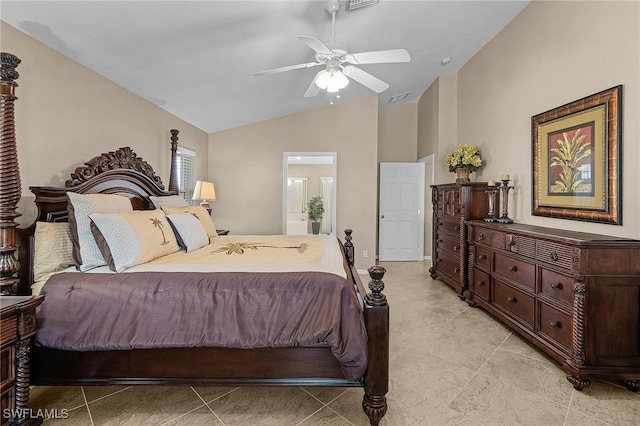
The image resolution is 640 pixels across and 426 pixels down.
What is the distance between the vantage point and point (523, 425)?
71.0 inches

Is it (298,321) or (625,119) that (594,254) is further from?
(298,321)

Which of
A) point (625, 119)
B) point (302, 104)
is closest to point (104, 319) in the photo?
point (625, 119)

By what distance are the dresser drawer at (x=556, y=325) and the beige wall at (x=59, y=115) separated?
161 inches

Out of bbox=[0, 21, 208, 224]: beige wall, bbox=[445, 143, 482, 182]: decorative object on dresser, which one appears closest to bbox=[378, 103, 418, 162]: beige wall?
bbox=[445, 143, 482, 182]: decorative object on dresser

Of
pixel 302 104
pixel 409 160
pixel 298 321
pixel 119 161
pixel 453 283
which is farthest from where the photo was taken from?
pixel 409 160

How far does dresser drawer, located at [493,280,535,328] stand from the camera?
275cm

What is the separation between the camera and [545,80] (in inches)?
127

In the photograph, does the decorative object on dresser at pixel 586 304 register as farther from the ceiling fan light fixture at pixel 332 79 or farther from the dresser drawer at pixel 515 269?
the ceiling fan light fixture at pixel 332 79

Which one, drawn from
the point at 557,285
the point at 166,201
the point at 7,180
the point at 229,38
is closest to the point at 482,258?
the point at 557,285

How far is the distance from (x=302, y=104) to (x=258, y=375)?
4340mm

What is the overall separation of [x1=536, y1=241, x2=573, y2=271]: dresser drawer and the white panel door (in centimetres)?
386

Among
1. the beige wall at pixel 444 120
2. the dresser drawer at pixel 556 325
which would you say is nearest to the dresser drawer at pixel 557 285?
the dresser drawer at pixel 556 325

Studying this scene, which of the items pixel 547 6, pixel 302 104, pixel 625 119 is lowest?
pixel 625 119

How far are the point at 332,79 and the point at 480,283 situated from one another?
2.82m
